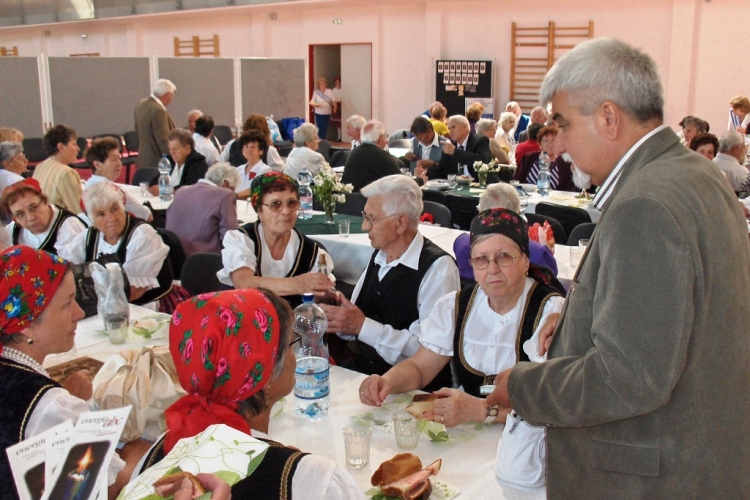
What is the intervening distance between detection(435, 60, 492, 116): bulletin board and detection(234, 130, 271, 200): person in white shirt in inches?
281

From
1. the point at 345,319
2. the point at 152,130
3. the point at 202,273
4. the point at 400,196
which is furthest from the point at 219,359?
the point at 152,130

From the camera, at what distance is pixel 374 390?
234cm

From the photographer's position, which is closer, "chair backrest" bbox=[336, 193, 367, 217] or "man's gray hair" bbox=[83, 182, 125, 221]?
"man's gray hair" bbox=[83, 182, 125, 221]

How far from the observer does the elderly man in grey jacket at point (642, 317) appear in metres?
1.28

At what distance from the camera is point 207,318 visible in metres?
1.52

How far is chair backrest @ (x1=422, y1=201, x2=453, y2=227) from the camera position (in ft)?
17.9

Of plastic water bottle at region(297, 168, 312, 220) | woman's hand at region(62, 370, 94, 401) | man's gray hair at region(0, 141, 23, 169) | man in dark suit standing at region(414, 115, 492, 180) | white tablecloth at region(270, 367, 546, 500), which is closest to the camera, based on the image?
white tablecloth at region(270, 367, 546, 500)

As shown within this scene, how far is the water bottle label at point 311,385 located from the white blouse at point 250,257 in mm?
1314

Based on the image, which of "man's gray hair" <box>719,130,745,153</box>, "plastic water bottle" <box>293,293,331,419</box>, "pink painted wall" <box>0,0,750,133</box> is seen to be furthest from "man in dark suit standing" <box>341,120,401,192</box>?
"pink painted wall" <box>0,0,750,133</box>

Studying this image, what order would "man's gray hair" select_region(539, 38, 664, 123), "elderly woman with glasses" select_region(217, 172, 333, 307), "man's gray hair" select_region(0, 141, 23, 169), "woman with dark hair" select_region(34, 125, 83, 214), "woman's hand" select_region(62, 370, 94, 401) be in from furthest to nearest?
"man's gray hair" select_region(0, 141, 23, 169), "woman with dark hair" select_region(34, 125, 83, 214), "elderly woman with glasses" select_region(217, 172, 333, 307), "woman's hand" select_region(62, 370, 94, 401), "man's gray hair" select_region(539, 38, 664, 123)

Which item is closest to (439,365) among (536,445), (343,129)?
(536,445)

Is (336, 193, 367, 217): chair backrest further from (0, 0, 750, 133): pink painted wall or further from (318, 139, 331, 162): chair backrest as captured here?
(0, 0, 750, 133): pink painted wall

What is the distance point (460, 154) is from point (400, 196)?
4.75m

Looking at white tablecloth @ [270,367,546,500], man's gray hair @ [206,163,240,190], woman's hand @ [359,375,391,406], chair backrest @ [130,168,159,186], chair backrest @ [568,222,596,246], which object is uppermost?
man's gray hair @ [206,163,240,190]
